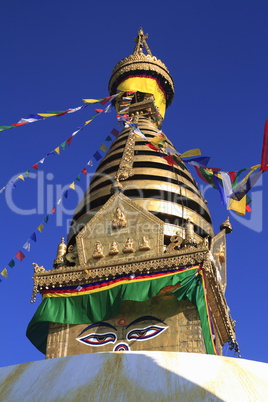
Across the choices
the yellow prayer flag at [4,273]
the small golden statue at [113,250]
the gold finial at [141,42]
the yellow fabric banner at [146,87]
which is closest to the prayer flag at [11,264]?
the yellow prayer flag at [4,273]

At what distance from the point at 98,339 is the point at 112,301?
2.69 feet

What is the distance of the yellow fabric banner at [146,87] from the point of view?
19141mm

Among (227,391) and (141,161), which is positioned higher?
(141,161)

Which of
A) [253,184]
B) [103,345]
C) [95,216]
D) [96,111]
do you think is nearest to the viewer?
[253,184]

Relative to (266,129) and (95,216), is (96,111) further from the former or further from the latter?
(266,129)

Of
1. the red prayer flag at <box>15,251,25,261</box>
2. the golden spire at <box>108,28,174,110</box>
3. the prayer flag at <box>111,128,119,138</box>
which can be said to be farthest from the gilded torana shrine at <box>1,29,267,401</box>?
the golden spire at <box>108,28,174,110</box>

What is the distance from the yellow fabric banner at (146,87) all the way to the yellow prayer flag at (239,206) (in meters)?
10.8

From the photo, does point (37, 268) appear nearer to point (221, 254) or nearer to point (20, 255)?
point (20, 255)

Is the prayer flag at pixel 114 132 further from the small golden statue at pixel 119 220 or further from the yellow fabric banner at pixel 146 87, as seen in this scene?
the small golden statue at pixel 119 220

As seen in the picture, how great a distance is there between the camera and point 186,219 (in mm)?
12742

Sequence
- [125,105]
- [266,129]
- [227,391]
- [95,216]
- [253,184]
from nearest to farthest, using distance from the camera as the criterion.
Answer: [227,391], [266,129], [253,184], [95,216], [125,105]

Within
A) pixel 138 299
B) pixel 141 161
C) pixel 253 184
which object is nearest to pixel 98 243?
pixel 138 299

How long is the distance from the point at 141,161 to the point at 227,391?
10020 millimetres

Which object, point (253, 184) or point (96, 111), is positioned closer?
point (253, 184)
